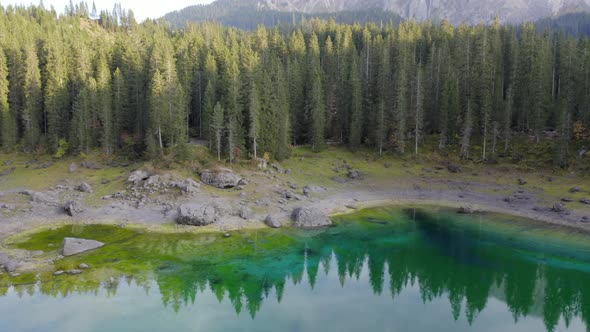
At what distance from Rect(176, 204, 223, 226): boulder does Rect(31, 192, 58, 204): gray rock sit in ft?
55.9

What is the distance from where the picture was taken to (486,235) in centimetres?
4684

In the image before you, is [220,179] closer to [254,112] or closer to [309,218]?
[254,112]

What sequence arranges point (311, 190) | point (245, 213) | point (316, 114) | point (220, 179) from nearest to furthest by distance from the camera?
1. point (245, 213)
2. point (220, 179)
3. point (311, 190)
4. point (316, 114)

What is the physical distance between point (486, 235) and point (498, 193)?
15.3 meters

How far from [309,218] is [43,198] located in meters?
32.7

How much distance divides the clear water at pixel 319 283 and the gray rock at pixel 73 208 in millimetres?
2854

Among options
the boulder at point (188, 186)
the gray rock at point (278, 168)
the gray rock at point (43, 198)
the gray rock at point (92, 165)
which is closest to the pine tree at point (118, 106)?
the gray rock at point (92, 165)

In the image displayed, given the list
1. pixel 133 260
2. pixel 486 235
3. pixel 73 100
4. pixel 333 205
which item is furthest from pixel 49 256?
pixel 73 100

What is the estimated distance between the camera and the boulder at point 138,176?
183ft

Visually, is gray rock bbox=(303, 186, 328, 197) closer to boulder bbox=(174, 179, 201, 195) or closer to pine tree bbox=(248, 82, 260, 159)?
pine tree bbox=(248, 82, 260, 159)

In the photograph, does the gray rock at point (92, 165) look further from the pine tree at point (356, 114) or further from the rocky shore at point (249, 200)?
the pine tree at point (356, 114)

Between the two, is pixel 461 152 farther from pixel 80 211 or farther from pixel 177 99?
pixel 80 211

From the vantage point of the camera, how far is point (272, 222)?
4816cm

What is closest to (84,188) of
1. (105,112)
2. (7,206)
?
(7,206)
